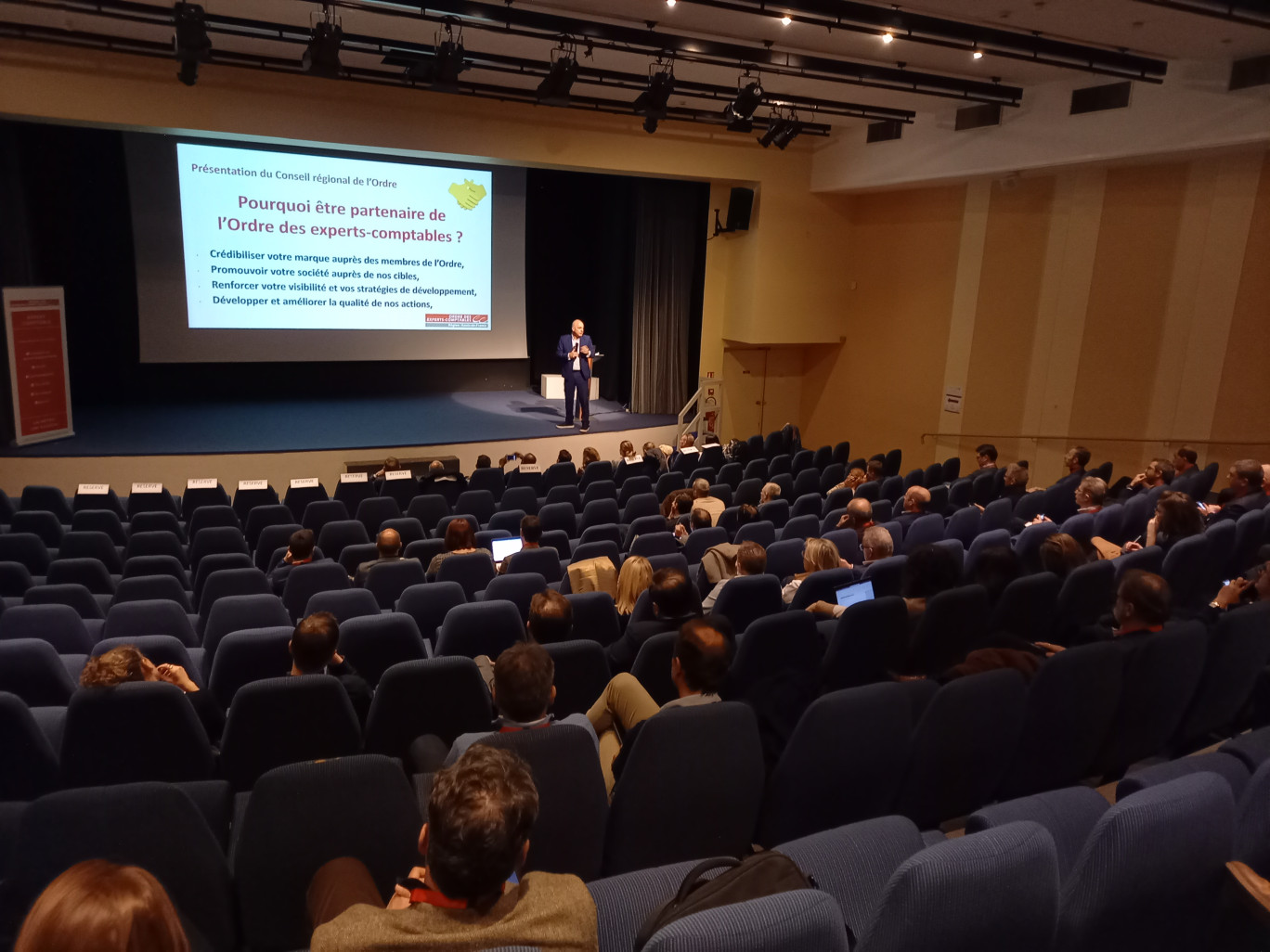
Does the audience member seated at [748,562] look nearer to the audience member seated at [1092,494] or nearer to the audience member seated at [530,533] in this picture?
the audience member seated at [530,533]

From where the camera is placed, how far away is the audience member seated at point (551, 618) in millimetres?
3746

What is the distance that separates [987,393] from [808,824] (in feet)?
32.8

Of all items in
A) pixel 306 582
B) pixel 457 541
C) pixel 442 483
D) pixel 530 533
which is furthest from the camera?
pixel 442 483

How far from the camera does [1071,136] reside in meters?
9.52

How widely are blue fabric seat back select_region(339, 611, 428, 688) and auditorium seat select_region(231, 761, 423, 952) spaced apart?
1.61 meters

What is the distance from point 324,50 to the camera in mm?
7641

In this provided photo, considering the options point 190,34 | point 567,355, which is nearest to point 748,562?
point 190,34

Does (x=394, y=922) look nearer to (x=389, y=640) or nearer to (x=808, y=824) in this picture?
(x=808, y=824)

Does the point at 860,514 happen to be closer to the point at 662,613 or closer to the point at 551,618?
the point at 662,613

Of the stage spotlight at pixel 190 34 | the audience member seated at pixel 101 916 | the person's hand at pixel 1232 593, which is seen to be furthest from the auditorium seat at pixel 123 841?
the stage spotlight at pixel 190 34

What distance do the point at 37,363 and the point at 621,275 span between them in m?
8.71

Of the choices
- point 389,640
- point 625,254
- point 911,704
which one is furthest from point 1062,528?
point 625,254

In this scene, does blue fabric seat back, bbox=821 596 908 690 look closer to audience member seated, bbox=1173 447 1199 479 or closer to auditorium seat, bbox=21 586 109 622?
auditorium seat, bbox=21 586 109 622

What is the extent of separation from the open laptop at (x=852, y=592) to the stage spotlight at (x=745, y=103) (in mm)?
6375
